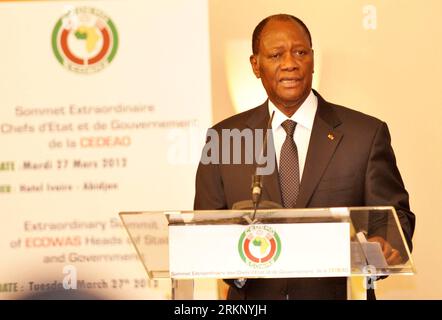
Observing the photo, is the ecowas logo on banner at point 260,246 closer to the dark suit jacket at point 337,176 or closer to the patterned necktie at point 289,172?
the dark suit jacket at point 337,176

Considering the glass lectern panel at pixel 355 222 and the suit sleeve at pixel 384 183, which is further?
the suit sleeve at pixel 384 183

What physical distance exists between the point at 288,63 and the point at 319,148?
0.47 meters

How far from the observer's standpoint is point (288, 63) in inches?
156

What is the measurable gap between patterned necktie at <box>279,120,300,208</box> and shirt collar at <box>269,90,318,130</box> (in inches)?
3.7

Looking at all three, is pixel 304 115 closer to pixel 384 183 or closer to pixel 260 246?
pixel 384 183

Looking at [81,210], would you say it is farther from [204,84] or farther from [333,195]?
[333,195]

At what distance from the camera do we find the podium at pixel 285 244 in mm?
2838

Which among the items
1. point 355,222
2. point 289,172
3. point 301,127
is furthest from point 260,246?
point 301,127

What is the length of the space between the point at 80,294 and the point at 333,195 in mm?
1690

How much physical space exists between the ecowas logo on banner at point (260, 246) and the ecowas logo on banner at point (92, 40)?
217 cm

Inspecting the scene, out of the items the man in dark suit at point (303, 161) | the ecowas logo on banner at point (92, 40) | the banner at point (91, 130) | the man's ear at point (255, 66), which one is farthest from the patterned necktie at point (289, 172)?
the ecowas logo on banner at point (92, 40)
